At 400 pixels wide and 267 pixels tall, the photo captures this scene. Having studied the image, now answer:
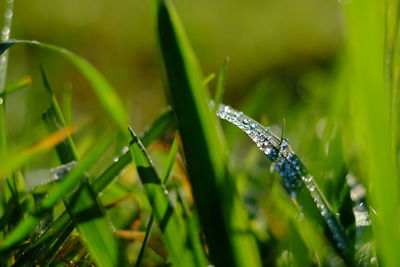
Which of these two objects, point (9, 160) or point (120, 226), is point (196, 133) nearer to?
point (9, 160)

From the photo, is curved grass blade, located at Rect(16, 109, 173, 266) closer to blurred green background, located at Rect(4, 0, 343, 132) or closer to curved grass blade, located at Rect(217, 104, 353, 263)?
curved grass blade, located at Rect(217, 104, 353, 263)

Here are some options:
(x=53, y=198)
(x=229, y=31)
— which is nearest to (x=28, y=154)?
(x=53, y=198)

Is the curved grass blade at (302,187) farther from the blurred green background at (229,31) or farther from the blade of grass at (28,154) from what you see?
the blurred green background at (229,31)

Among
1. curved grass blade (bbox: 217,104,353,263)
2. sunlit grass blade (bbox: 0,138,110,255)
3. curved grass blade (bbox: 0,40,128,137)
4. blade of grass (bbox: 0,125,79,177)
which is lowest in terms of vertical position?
curved grass blade (bbox: 217,104,353,263)

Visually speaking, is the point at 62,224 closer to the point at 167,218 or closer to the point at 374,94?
the point at 167,218

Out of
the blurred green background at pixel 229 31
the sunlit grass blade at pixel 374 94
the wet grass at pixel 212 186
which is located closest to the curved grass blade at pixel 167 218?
the wet grass at pixel 212 186

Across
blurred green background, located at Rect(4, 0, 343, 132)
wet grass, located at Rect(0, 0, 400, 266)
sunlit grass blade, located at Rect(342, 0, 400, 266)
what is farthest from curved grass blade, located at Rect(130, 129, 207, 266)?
blurred green background, located at Rect(4, 0, 343, 132)
